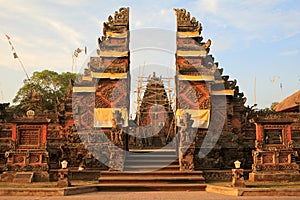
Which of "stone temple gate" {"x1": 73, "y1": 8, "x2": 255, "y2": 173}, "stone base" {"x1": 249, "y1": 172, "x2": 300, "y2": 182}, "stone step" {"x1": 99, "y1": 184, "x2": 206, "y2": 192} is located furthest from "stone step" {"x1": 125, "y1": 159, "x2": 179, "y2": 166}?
"stone base" {"x1": 249, "y1": 172, "x2": 300, "y2": 182}

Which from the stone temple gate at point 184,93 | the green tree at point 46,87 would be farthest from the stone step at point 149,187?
the green tree at point 46,87

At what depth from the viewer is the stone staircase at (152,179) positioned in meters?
12.8

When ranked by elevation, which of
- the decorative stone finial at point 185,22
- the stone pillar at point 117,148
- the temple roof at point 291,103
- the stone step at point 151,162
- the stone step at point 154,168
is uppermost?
the decorative stone finial at point 185,22

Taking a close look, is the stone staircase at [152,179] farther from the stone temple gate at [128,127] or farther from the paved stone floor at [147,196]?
the paved stone floor at [147,196]

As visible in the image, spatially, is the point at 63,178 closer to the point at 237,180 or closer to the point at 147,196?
the point at 147,196

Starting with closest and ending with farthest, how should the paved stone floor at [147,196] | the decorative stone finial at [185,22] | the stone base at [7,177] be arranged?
the paved stone floor at [147,196]
the stone base at [7,177]
the decorative stone finial at [185,22]

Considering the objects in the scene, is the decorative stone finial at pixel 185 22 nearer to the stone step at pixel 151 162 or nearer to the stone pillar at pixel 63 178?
the stone step at pixel 151 162

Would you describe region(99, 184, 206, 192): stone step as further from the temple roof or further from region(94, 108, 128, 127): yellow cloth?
the temple roof

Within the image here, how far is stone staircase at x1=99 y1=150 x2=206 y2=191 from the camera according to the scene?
12797 millimetres

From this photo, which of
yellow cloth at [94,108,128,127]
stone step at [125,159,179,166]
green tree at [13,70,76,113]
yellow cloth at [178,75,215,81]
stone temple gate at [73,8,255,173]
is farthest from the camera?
green tree at [13,70,76,113]

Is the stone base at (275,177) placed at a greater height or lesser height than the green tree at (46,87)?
lesser

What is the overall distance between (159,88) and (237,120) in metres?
14.3

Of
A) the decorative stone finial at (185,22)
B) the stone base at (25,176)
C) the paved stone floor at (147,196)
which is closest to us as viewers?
the paved stone floor at (147,196)

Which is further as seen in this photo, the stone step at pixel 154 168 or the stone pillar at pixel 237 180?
the stone step at pixel 154 168
